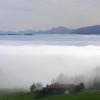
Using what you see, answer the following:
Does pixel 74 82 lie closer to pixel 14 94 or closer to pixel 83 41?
pixel 14 94

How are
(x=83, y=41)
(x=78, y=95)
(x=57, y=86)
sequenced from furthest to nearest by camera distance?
1. (x=83, y=41)
2. (x=57, y=86)
3. (x=78, y=95)

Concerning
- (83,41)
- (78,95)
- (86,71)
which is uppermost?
(83,41)

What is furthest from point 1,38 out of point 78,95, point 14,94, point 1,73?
point 78,95

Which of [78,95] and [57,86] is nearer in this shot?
[78,95]

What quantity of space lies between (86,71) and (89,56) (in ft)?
13.6

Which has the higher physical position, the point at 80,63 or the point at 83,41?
the point at 83,41

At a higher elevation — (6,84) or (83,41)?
(83,41)

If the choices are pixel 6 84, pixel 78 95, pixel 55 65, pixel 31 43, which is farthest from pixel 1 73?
pixel 31 43

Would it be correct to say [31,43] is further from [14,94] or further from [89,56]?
[14,94]

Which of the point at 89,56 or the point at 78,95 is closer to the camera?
the point at 78,95

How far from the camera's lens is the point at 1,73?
52.9 feet

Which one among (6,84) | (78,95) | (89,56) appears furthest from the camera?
(89,56)

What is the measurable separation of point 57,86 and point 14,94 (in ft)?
6.25

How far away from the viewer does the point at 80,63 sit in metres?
19.1
